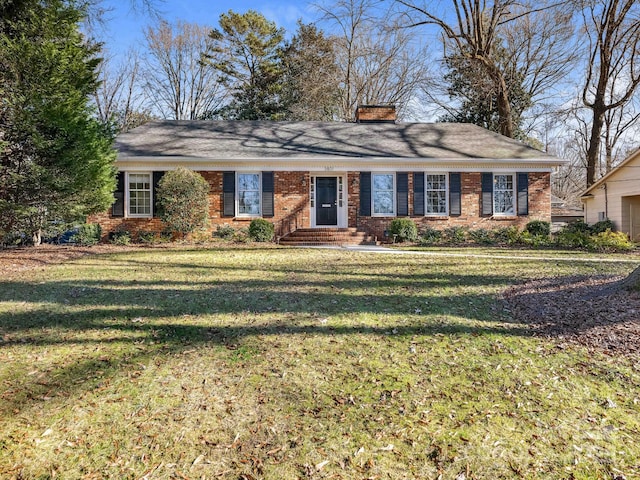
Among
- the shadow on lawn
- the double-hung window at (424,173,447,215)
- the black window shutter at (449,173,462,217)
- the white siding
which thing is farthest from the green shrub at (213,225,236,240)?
the white siding

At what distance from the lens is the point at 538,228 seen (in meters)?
14.0

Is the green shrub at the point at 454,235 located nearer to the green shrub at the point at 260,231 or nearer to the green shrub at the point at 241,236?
the green shrub at the point at 260,231

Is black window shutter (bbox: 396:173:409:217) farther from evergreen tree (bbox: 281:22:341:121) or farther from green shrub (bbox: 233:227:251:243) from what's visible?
evergreen tree (bbox: 281:22:341:121)

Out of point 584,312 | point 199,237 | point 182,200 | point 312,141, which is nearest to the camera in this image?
point 584,312

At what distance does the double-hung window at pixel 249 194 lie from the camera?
1423 centimetres

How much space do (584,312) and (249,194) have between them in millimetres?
11514

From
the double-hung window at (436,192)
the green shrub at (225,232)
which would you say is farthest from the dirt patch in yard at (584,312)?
the green shrub at (225,232)

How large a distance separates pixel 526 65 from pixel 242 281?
77.1 ft

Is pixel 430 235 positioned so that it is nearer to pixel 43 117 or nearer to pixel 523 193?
pixel 523 193

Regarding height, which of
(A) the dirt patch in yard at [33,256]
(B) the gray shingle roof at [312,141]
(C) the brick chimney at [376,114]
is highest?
(C) the brick chimney at [376,114]

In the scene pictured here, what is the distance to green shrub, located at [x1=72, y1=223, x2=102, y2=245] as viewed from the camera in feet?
41.3

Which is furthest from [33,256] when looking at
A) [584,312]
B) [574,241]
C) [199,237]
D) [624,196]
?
[624,196]

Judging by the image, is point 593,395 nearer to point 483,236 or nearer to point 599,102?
point 483,236

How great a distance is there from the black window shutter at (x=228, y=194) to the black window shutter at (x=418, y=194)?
6.42 meters
